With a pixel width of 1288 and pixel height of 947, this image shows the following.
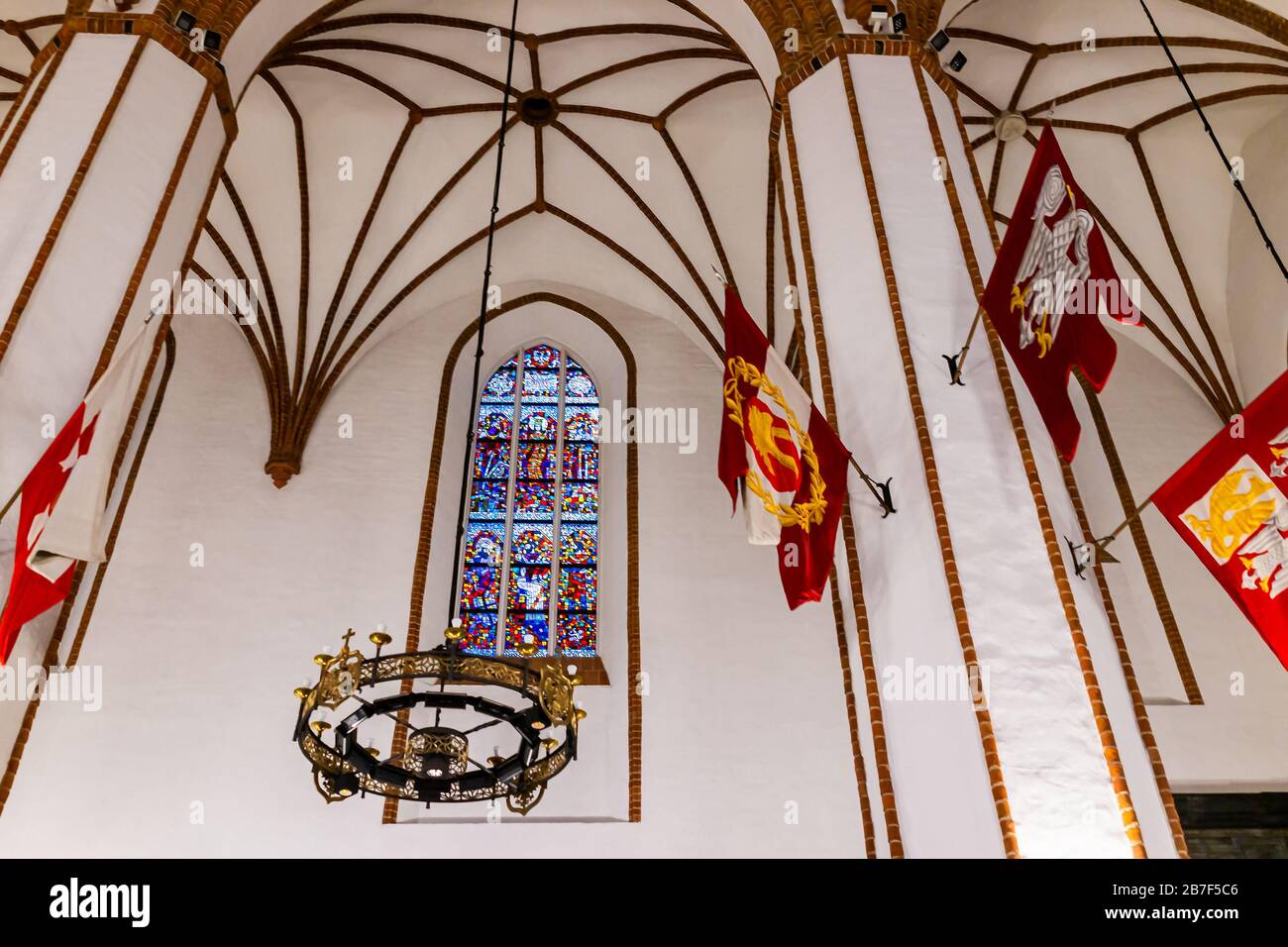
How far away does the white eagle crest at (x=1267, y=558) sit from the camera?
573 centimetres

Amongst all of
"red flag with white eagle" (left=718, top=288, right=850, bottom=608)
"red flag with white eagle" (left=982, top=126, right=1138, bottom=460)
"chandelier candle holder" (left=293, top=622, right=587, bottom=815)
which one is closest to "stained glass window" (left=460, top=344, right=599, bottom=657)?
"chandelier candle holder" (left=293, top=622, right=587, bottom=815)

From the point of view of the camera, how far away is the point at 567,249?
14.3 m

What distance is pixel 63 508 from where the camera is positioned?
625 centimetres

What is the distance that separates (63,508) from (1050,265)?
5.75 m

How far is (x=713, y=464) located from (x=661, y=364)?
5.44 ft

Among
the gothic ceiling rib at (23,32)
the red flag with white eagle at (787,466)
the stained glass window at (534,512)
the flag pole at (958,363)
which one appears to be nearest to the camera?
the red flag with white eagle at (787,466)

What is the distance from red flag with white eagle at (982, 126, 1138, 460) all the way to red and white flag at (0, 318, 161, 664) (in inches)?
207

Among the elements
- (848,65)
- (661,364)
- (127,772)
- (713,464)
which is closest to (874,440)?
(848,65)

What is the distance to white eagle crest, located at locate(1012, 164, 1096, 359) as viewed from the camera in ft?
20.1

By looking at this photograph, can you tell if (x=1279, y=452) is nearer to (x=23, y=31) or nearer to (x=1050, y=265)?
(x=1050, y=265)

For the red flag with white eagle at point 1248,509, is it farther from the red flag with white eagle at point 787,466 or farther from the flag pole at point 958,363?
the red flag with white eagle at point 787,466

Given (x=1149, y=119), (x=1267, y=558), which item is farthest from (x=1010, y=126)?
(x=1267, y=558)

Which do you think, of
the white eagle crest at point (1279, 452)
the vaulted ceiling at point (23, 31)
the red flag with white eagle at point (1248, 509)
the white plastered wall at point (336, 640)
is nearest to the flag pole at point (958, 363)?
the red flag with white eagle at point (1248, 509)
